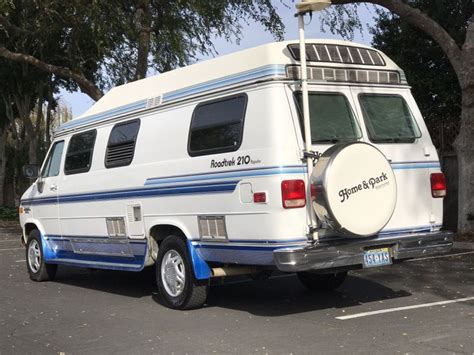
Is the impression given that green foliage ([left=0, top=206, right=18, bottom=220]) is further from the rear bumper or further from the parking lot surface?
the rear bumper

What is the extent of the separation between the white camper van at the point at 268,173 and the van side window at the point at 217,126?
0.05 feet

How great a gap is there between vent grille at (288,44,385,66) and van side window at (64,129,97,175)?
141 inches

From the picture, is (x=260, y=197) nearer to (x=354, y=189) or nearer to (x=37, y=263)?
(x=354, y=189)

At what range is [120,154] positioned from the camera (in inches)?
336

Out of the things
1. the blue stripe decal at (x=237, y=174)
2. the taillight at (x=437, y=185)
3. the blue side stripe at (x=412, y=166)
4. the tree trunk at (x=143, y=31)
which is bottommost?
the taillight at (x=437, y=185)

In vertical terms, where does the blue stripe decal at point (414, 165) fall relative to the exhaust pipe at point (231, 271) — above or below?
above

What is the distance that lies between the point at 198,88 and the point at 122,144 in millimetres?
1652

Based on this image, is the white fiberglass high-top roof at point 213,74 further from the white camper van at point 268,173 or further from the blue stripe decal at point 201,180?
the blue stripe decal at point 201,180

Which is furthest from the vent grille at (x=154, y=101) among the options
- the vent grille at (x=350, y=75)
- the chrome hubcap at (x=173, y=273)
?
the vent grille at (x=350, y=75)

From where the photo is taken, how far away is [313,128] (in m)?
6.71

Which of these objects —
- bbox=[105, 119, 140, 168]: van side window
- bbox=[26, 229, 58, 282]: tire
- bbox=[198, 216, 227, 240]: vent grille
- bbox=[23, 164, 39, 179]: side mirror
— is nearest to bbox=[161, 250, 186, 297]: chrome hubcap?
bbox=[198, 216, 227, 240]: vent grille

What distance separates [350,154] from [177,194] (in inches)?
82.6

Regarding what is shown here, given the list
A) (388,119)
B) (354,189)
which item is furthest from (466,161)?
(354,189)

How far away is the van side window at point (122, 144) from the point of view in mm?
8312
